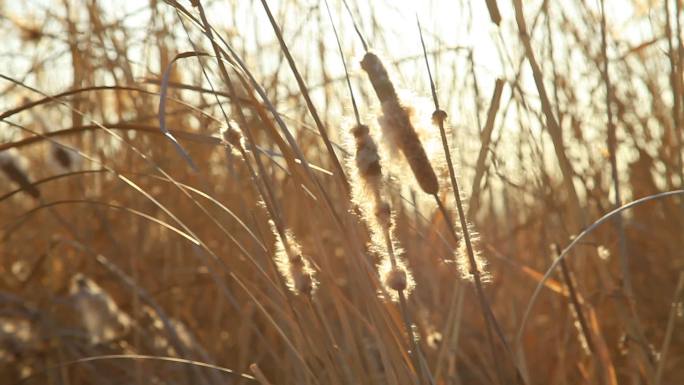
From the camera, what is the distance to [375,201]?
688mm

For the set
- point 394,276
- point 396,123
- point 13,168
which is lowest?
point 394,276

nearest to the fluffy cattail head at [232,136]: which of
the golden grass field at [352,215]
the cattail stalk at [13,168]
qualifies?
the golden grass field at [352,215]

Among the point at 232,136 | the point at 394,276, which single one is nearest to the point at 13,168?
the point at 232,136

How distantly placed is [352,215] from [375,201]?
24cm

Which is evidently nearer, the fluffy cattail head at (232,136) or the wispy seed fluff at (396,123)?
the wispy seed fluff at (396,123)

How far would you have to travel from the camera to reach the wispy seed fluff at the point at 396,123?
0.67 meters

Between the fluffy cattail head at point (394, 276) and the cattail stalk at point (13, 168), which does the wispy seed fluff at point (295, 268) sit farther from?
the cattail stalk at point (13, 168)

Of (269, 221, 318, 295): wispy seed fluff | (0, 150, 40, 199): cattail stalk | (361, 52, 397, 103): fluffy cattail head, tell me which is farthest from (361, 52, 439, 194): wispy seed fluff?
(0, 150, 40, 199): cattail stalk

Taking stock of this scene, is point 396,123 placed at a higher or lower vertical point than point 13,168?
lower

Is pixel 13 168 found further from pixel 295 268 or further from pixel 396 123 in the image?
pixel 396 123

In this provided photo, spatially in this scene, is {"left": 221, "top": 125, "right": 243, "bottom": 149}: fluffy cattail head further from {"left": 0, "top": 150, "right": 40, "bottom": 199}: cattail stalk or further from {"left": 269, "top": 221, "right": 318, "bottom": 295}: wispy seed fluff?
{"left": 0, "top": 150, "right": 40, "bottom": 199}: cattail stalk

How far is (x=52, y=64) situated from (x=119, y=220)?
43 cm

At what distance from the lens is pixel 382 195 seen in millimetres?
690

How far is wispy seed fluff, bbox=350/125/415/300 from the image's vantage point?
2.23ft
